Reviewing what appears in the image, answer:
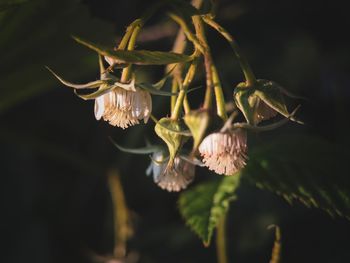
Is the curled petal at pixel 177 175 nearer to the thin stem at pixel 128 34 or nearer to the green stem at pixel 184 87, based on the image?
the green stem at pixel 184 87

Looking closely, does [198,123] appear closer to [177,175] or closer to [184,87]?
[184,87]

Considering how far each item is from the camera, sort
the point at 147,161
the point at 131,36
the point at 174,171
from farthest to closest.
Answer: the point at 147,161, the point at 174,171, the point at 131,36

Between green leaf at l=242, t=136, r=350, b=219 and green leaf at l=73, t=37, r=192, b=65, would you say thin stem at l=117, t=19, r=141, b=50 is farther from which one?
green leaf at l=242, t=136, r=350, b=219

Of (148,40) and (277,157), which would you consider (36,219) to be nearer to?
(148,40)

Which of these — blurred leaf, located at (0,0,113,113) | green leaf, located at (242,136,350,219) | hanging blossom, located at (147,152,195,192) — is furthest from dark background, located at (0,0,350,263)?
hanging blossom, located at (147,152,195,192)

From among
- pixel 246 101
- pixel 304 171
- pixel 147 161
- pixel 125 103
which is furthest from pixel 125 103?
pixel 147 161

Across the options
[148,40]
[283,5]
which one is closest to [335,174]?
[148,40]
